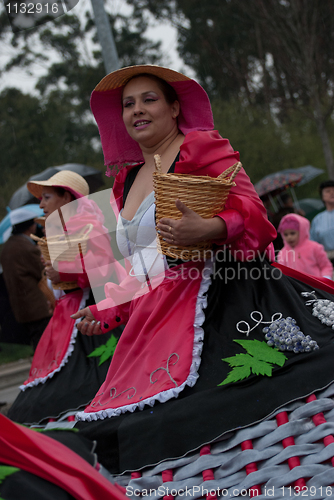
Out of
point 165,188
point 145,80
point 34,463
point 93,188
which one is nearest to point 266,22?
point 93,188

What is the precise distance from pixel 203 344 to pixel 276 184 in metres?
7.77

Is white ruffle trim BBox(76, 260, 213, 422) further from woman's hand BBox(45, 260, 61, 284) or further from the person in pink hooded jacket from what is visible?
the person in pink hooded jacket

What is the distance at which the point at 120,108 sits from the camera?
277 centimetres

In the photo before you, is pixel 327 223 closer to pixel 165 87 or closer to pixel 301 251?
pixel 301 251

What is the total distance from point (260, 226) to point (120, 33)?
23932 mm

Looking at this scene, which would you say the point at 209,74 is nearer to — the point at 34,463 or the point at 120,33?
the point at 120,33

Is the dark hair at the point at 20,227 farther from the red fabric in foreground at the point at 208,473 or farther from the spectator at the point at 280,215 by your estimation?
the red fabric in foreground at the point at 208,473

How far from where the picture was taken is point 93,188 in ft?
27.7

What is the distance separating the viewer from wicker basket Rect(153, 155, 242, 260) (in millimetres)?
1932

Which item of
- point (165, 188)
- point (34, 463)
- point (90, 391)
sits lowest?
point (90, 391)

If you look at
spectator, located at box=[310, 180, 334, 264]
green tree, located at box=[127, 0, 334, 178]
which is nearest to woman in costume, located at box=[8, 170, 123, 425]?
spectator, located at box=[310, 180, 334, 264]

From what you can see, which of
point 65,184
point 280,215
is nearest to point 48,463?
point 65,184

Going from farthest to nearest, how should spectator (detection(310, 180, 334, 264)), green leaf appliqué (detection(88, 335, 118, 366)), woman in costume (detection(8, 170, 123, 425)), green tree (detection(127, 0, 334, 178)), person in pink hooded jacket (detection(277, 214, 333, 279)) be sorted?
green tree (detection(127, 0, 334, 178)) < spectator (detection(310, 180, 334, 264)) < person in pink hooded jacket (detection(277, 214, 333, 279)) < green leaf appliqué (detection(88, 335, 118, 366)) < woman in costume (detection(8, 170, 123, 425))

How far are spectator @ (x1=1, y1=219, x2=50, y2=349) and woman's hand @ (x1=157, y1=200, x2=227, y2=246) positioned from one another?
4.24 metres
